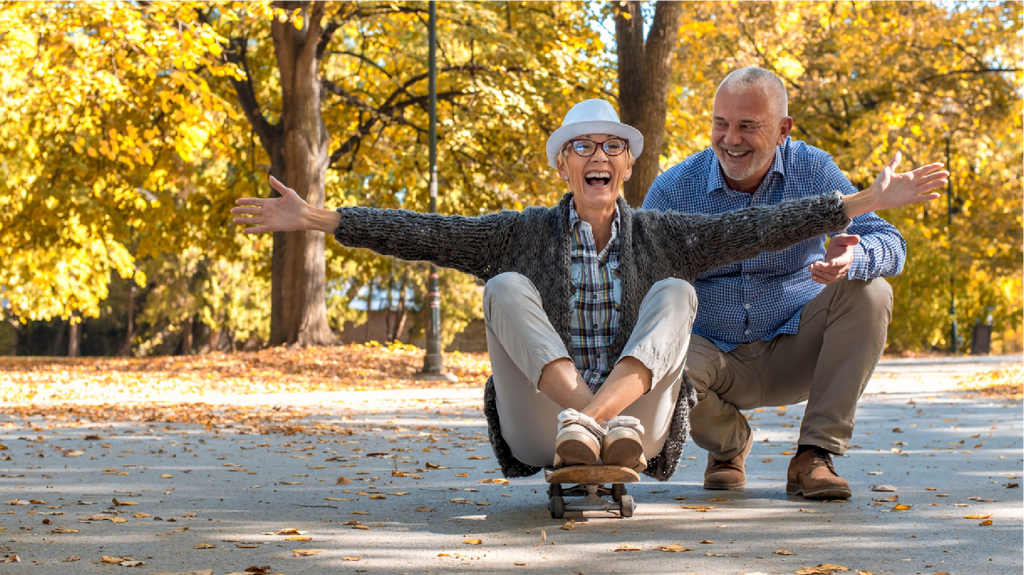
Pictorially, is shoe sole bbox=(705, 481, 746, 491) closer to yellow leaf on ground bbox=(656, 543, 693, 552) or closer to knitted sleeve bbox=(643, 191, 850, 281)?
knitted sleeve bbox=(643, 191, 850, 281)

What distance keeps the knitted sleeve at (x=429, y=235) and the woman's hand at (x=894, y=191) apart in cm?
137

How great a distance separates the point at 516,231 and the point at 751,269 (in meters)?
1.29

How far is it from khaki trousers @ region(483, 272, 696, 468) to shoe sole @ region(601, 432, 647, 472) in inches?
13.5

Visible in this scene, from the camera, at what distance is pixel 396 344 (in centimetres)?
2448

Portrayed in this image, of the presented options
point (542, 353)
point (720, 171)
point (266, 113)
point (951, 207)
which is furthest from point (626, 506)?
point (951, 207)

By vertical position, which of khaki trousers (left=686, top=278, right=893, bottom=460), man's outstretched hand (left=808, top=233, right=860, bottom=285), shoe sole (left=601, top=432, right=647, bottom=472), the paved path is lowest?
the paved path

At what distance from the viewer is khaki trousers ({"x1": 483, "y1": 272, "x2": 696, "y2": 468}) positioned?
439cm

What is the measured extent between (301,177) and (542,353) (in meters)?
17.9

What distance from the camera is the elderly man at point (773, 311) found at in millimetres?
5293

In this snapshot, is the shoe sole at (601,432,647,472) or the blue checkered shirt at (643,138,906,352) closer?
the shoe sole at (601,432,647,472)

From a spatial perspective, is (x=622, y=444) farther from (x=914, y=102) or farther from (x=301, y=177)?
(x=914, y=102)

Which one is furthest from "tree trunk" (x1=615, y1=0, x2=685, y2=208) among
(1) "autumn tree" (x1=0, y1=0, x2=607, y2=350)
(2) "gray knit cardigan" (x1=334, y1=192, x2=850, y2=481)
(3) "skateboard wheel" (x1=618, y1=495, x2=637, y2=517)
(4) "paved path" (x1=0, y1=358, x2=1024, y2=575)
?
(3) "skateboard wheel" (x1=618, y1=495, x2=637, y2=517)

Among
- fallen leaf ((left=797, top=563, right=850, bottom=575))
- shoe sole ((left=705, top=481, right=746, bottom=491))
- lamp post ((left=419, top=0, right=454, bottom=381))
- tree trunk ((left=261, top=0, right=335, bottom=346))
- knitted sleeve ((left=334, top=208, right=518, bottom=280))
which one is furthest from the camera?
tree trunk ((left=261, top=0, right=335, bottom=346))

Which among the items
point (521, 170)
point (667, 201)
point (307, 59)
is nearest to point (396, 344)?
point (521, 170)
